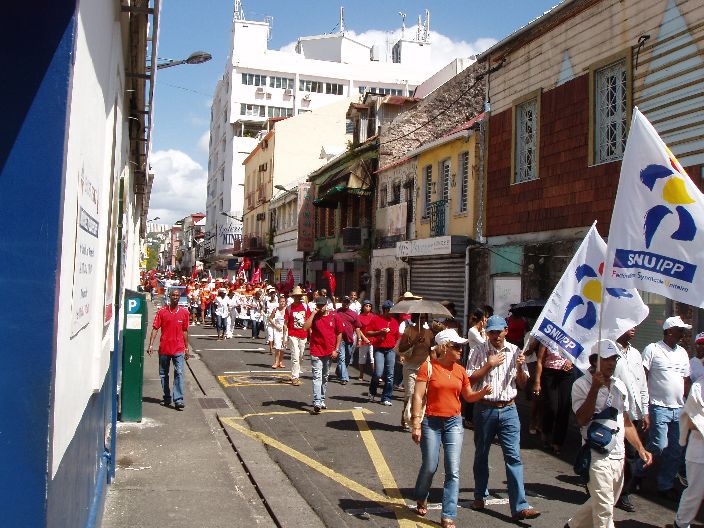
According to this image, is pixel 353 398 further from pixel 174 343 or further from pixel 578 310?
pixel 578 310

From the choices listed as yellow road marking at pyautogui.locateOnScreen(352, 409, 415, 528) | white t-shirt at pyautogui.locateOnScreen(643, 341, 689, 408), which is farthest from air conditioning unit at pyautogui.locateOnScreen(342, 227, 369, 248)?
white t-shirt at pyautogui.locateOnScreen(643, 341, 689, 408)

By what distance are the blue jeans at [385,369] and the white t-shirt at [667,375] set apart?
5296mm

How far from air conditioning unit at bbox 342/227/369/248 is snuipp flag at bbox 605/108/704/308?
2309 centimetres

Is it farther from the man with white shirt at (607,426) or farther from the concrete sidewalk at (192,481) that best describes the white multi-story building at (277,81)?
the man with white shirt at (607,426)

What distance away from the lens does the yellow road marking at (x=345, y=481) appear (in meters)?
6.31

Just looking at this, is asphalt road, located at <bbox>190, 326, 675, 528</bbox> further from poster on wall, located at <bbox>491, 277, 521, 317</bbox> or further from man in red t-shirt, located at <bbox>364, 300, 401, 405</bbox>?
poster on wall, located at <bbox>491, 277, 521, 317</bbox>

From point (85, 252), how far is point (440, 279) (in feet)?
60.5

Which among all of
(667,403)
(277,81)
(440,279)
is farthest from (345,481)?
(277,81)

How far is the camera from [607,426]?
519 centimetres

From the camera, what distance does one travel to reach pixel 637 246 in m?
4.99

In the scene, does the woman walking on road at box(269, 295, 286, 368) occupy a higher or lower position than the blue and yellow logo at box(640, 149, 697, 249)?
lower

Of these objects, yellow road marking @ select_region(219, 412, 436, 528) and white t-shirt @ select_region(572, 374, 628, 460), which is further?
yellow road marking @ select_region(219, 412, 436, 528)

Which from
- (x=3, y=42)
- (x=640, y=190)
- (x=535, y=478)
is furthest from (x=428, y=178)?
(x=3, y=42)

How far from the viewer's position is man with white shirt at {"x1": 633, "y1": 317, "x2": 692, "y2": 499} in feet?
23.7
